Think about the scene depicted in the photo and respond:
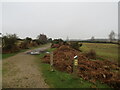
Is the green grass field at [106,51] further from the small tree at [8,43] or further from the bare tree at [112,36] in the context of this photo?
the bare tree at [112,36]


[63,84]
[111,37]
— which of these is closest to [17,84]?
[63,84]

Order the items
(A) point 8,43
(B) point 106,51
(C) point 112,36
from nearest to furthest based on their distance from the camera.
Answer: (A) point 8,43 < (B) point 106,51 < (C) point 112,36

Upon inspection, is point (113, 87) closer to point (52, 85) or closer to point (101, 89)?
point (101, 89)

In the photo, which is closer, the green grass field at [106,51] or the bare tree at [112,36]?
the green grass field at [106,51]

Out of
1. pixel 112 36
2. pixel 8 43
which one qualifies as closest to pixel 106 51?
pixel 8 43

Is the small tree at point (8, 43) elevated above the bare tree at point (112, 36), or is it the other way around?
the bare tree at point (112, 36)

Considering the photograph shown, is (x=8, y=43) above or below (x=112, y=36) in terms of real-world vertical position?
below

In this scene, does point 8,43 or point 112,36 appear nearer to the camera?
point 8,43

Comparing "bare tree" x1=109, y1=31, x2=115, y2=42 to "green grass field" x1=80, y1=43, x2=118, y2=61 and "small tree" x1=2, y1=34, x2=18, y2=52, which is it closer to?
"green grass field" x1=80, y1=43, x2=118, y2=61

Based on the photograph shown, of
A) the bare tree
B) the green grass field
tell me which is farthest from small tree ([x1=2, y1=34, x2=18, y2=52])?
the bare tree

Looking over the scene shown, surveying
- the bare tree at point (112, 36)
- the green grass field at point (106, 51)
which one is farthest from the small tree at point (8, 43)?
the bare tree at point (112, 36)

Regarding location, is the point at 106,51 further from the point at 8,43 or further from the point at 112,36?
the point at 112,36

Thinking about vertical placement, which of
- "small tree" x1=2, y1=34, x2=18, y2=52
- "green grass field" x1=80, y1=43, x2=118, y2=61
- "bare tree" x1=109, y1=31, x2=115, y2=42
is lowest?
"green grass field" x1=80, y1=43, x2=118, y2=61

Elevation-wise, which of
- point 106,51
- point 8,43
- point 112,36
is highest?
point 112,36
